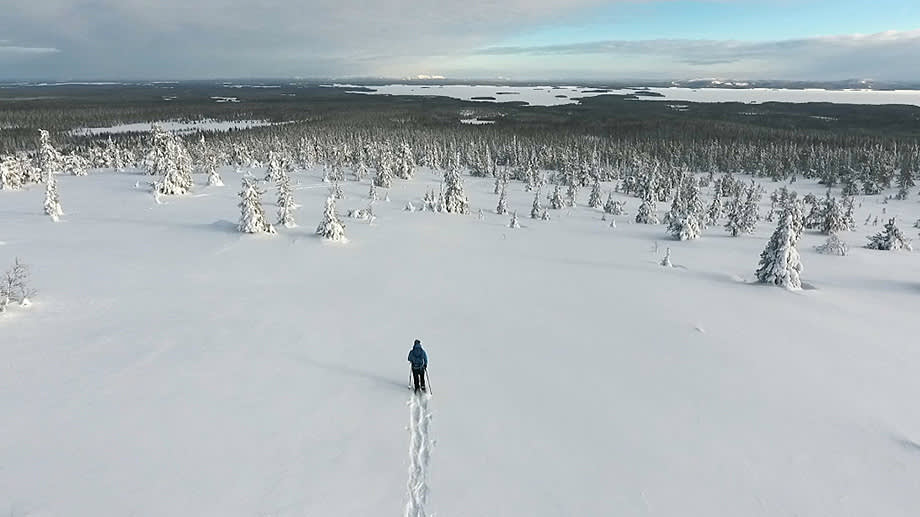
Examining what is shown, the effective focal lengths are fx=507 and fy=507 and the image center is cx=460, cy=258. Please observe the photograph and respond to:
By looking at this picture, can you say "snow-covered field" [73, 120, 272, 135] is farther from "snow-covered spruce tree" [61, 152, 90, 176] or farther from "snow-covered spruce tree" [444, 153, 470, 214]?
"snow-covered spruce tree" [444, 153, 470, 214]

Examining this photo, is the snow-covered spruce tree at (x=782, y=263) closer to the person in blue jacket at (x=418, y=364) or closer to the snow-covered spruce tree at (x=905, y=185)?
the person in blue jacket at (x=418, y=364)

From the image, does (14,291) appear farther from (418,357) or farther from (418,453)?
(418,453)

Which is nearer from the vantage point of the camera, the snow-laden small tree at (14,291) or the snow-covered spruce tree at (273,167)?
the snow-laden small tree at (14,291)

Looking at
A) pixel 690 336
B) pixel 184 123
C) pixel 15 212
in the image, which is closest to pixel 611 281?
pixel 690 336

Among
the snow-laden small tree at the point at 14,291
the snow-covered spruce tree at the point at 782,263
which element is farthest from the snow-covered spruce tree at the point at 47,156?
the snow-covered spruce tree at the point at 782,263

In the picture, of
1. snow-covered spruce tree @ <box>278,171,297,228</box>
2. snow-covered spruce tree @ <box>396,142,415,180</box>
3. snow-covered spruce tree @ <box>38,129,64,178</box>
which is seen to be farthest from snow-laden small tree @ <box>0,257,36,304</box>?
snow-covered spruce tree @ <box>396,142,415,180</box>
